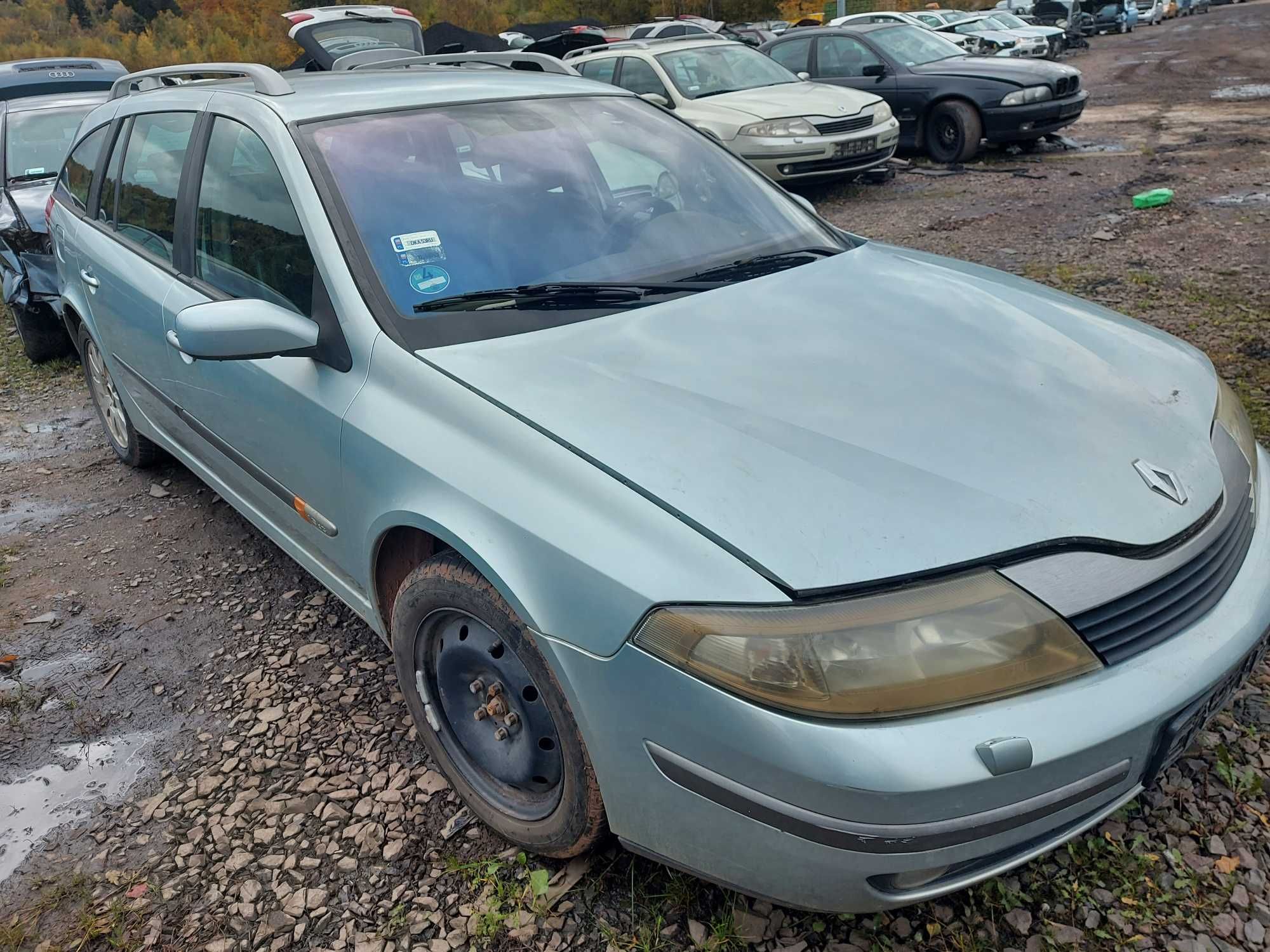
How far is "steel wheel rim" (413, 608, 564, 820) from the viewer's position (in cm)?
190

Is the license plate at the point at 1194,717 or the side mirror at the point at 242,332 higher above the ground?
the side mirror at the point at 242,332

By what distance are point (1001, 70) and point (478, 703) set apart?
9620 mm

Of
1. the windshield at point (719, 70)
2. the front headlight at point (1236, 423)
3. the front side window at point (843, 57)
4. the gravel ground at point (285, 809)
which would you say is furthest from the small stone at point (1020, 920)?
the front side window at point (843, 57)

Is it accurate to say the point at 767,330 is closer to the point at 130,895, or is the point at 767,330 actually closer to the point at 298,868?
the point at 298,868

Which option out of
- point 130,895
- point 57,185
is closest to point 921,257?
point 130,895

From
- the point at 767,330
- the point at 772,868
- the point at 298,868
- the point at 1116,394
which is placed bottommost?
the point at 298,868

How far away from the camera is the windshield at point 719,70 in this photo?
357 inches

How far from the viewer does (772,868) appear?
1.54m

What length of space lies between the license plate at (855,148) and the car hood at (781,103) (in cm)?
26

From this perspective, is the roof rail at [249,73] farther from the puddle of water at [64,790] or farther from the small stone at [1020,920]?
the small stone at [1020,920]

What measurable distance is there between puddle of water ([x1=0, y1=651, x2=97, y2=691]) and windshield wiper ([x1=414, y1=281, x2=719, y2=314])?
71.2 inches

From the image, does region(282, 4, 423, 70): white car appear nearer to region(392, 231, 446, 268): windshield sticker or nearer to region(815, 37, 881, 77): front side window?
region(815, 37, 881, 77): front side window

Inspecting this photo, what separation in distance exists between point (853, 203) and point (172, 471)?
21.6 feet

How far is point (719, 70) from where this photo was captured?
365 inches
